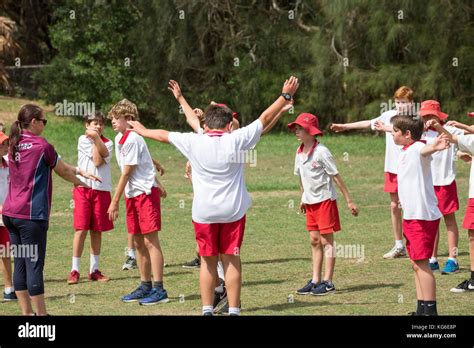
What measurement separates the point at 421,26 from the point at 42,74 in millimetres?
14325

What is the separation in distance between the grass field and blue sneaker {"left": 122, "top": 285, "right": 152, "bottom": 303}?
128mm

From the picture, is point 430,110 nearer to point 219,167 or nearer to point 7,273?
point 219,167

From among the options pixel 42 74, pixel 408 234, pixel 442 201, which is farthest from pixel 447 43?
pixel 408 234

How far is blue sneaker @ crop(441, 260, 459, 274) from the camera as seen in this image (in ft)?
35.1

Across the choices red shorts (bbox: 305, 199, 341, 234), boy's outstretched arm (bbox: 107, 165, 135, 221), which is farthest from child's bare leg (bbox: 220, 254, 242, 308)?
red shorts (bbox: 305, 199, 341, 234)

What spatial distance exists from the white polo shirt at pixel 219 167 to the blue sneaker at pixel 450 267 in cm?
344

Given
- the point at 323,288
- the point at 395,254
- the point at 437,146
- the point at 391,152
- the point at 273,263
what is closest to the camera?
the point at 437,146

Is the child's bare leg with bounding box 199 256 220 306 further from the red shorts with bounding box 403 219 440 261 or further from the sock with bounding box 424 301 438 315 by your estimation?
the sock with bounding box 424 301 438 315

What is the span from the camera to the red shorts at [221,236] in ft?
26.8

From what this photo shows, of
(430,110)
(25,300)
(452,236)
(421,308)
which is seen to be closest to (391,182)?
(452,236)

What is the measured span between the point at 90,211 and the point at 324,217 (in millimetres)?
2592

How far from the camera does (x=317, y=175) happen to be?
1002cm

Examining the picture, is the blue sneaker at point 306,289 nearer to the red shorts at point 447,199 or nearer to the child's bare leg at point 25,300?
the red shorts at point 447,199

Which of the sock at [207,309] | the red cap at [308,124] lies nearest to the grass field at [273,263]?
the sock at [207,309]
